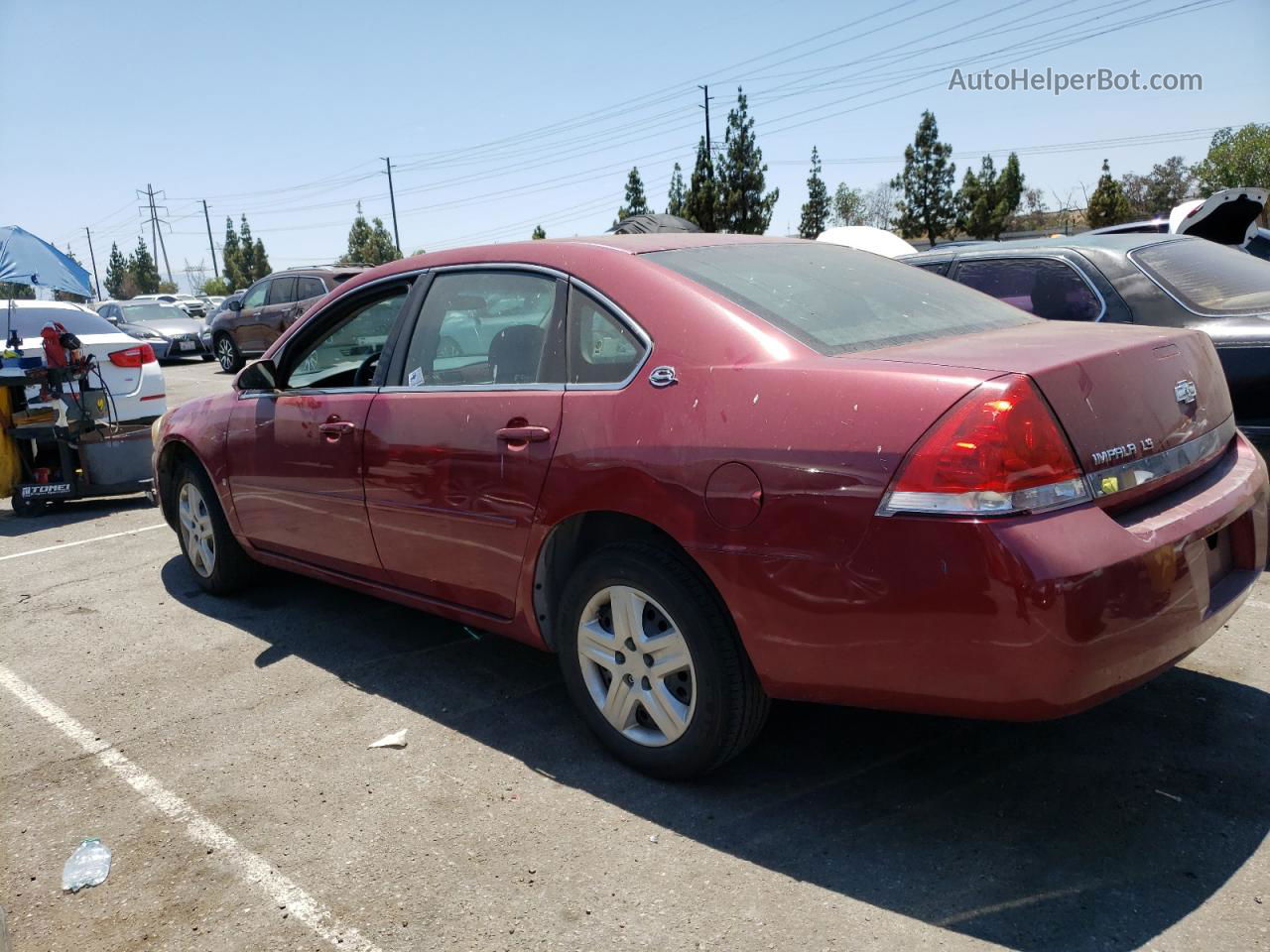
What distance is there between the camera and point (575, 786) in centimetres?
316

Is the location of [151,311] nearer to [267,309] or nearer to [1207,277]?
[267,309]

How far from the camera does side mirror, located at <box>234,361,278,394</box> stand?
4.54 metres

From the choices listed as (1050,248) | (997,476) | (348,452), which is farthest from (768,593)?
(1050,248)

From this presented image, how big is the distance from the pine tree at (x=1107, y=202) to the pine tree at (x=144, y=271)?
8669 cm

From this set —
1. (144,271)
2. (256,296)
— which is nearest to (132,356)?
(256,296)

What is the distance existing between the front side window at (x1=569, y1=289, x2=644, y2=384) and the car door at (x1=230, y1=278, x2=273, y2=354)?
1749 cm

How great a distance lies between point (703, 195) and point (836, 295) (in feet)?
131

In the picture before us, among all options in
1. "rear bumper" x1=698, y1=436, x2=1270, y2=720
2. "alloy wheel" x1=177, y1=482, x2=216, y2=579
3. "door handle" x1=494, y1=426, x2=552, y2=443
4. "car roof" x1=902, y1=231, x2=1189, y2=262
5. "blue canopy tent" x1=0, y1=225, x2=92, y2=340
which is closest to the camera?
"rear bumper" x1=698, y1=436, x2=1270, y2=720

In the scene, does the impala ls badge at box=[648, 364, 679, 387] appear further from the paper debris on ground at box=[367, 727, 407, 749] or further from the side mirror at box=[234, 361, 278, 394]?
the side mirror at box=[234, 361, 278, 394]

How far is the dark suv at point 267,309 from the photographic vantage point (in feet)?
60.1

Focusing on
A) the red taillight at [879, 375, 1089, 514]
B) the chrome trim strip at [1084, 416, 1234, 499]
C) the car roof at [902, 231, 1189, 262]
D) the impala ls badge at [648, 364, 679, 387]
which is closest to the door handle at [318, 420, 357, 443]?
the impala ls badge at [648, 364, 679, 387]

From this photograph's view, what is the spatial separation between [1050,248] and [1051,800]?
369 cm

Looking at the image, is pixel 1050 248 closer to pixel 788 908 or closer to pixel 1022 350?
pixel 1022 350

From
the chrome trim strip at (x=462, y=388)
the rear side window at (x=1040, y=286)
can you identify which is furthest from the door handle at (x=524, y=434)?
the rear side window at (x=1040, y=286)
